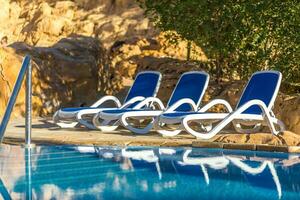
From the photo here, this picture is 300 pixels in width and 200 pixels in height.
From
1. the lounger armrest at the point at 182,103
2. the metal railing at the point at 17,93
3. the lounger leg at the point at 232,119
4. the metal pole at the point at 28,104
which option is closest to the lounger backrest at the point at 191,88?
the lounger armrest at the point at 182,103

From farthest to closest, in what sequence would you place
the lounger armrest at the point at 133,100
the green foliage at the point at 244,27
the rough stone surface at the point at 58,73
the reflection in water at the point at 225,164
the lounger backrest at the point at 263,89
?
the rough stone surface at the point at 58,73
the green foliage at the point at 244,27
the lounger armrest at the point at 133,100
the lounger backrest at the point at 263,89
the reflection in water at the point at 225,164

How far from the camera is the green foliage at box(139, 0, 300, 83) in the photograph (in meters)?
12.4

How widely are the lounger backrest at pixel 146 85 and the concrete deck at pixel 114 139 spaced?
3.14 feet

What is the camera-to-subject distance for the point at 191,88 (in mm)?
11352

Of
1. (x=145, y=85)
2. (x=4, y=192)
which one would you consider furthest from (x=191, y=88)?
(x=4, y=192)

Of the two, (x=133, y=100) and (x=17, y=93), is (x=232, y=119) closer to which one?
(x=133, y=100)

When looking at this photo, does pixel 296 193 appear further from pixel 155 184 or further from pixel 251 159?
pixel 251 159

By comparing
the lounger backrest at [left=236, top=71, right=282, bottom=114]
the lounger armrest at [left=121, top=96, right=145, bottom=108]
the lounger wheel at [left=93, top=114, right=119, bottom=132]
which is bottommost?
the lounger wheel at [left=93, top=114, right=119, bottom=132]

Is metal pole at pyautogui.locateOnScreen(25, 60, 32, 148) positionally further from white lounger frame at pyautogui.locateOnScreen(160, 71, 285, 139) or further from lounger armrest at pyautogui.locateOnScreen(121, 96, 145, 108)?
lounger armrest at pyautogui.locateOnScreen(121, 96, 145, 108)

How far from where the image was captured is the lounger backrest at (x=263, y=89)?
9.86 m

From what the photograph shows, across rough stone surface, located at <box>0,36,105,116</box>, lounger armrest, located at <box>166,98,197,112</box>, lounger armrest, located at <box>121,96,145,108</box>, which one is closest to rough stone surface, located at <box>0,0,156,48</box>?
rough stone surface, located at <box>0,36,105,116</box>

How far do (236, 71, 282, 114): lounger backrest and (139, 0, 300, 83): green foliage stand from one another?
7.69 ft

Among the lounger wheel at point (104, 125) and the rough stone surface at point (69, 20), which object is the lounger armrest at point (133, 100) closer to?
the lounger wheel at point (104, 125)

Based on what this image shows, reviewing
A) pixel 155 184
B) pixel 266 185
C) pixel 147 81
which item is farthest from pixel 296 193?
pixel 147 81
